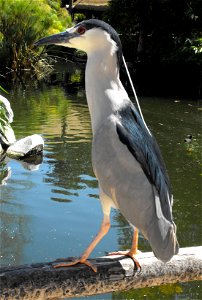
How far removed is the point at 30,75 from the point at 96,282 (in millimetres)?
16582

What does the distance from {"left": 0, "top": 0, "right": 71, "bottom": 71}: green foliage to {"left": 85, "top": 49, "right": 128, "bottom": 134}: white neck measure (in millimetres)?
15729

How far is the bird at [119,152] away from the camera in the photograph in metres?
2.27

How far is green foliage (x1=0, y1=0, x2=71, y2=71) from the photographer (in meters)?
17.9

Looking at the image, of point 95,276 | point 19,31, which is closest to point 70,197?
point 95,276

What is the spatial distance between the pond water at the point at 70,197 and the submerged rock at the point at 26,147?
7.3 inches

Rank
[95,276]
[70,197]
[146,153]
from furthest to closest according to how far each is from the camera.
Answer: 1. [70,197]
2. [146,153]
3. [95,276]

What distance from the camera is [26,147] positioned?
27.6 feet

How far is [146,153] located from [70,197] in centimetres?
437

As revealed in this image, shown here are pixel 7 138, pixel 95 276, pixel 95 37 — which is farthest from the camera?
pixel 7 138

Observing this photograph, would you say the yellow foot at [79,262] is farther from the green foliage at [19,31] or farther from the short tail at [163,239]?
the green foliage at [19,31]

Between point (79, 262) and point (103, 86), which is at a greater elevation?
point (103, 86)

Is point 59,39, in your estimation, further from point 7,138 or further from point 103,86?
point 7,138

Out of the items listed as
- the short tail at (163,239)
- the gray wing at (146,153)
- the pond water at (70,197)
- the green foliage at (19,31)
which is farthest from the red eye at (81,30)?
the green foliage at (19,31)

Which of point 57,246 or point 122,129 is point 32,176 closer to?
point 57,246
